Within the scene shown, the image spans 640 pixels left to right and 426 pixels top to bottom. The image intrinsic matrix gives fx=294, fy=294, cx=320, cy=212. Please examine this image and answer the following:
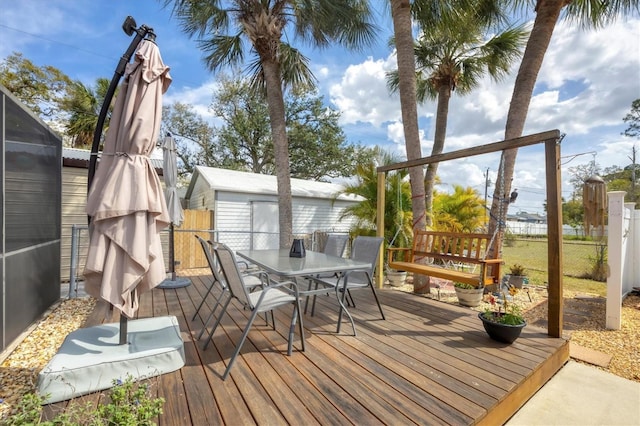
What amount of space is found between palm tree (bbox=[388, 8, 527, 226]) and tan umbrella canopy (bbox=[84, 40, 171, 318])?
5.74 m

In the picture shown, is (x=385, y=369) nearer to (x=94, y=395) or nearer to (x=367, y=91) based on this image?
(x=94, y=395)

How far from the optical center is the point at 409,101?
16.8 ft

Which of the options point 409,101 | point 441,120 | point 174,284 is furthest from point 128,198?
point 441,120

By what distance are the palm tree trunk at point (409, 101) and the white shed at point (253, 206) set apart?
3480mm

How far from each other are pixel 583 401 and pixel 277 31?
7451 millimetres

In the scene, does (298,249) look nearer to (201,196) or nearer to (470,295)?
(470,295)

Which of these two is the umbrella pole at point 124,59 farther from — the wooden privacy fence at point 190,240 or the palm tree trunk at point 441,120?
the palm tree trunk at point 441,120

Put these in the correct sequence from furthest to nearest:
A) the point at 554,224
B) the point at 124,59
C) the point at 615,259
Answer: the point at 615,259
the point at 554,224
the point at 124,59

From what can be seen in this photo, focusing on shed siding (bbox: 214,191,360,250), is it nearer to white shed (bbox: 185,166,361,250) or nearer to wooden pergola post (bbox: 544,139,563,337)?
white shed (bbox: 185,166,361,250)

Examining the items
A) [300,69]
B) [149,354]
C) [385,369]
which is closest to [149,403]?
[149,354]

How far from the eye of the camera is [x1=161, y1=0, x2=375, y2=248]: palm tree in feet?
20.8

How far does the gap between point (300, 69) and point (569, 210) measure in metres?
22.3

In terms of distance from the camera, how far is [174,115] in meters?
17.1

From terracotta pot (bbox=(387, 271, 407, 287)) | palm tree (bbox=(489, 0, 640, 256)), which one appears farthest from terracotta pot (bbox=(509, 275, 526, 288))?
terracotta pot (bbox=(387, 271, 407, 287))
